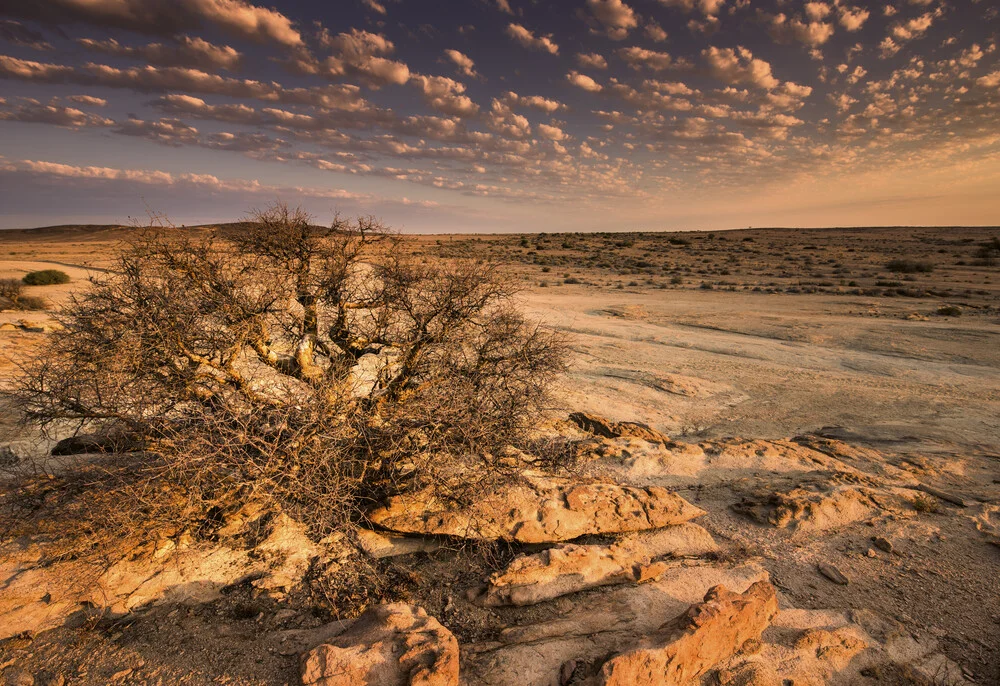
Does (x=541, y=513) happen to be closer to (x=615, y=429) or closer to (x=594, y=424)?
(x=615, y=429)

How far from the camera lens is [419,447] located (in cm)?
472

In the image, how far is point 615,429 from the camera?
817 cm

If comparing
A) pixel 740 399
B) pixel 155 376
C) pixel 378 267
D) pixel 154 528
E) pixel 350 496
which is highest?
pixel 378 267

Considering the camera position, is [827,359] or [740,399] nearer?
[740,399]

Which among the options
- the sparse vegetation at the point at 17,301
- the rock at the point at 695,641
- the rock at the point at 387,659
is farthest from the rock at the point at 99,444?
the sparse vegetation at the point at 17,301

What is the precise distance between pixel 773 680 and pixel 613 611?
1173 mm

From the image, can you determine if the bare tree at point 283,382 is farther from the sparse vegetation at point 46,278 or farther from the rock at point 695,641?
the sparse vegetation at point 46,278

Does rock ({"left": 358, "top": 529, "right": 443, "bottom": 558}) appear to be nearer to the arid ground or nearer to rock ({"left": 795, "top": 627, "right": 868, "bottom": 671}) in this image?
the arid ground

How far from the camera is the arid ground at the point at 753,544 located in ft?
11.7

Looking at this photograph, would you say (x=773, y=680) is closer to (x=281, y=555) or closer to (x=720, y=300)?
(x=281, y=555)

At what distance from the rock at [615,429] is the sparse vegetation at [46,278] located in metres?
26.9

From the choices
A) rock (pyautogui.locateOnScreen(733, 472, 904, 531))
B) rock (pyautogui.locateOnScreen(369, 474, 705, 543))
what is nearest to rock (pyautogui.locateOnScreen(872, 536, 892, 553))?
rock (pyautogui.locateOnScreen(733, 472, 904, 531))

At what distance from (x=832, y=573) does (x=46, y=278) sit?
31.3m

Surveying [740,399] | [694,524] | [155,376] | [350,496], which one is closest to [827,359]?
[740,399]
